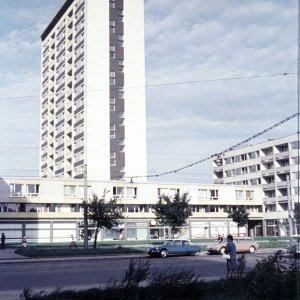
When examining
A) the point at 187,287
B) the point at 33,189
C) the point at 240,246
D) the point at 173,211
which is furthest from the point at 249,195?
the point at 187,287

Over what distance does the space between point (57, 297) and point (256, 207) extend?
266 feet

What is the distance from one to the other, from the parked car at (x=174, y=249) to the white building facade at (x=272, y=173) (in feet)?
159

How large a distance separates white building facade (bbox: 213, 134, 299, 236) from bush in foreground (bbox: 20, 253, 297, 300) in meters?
72.9

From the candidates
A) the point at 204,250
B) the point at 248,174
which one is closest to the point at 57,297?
the point at 204,250

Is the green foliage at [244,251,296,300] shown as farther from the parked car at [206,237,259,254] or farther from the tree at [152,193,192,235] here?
the tree at [152,193,192,235]

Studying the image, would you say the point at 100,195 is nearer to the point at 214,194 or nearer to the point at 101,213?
the point at 214,194

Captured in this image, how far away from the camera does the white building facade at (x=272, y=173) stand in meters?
86.6

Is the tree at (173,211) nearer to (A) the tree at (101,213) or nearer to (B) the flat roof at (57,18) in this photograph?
(A) the tree at (101,213)

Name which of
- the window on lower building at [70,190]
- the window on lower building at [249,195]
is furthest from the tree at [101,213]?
the window on lower building at [249,195]

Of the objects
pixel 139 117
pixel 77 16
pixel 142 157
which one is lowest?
pixel 142 157

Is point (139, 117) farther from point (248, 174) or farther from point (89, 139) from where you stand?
point (248, 174)

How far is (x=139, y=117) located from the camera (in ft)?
279

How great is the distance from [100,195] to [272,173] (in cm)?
3577

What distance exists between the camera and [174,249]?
116ft
